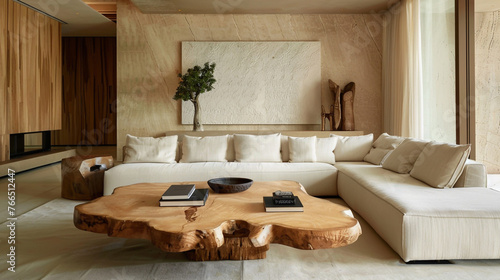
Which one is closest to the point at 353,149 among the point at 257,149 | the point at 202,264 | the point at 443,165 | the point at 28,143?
the point at 257,149

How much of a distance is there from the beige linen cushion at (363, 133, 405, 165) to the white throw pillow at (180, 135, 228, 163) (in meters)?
1.65

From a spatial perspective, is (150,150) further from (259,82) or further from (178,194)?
(259,82)

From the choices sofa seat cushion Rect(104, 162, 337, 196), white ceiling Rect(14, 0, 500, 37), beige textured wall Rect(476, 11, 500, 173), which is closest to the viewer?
sofa seat cushion Rect(104, 162, 337, 196)

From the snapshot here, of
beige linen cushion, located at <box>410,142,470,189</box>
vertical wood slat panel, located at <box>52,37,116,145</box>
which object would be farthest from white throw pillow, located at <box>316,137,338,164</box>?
vertical wood slat panel, located at <box>52,37,116,145</box>

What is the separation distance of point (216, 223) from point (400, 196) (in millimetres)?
1289

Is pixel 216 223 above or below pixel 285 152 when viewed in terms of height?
below

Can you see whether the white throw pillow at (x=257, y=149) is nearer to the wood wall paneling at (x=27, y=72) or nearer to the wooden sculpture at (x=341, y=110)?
the wooden sculpture at (x=341, y=110)

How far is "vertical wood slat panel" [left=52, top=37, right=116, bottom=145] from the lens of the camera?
877cm

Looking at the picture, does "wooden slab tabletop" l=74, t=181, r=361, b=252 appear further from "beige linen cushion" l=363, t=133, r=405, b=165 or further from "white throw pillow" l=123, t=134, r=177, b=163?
"beige linen cushion" l=363, t=133, r=405, b=165

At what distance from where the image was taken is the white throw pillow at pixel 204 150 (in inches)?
155

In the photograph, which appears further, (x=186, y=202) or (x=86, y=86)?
(x=86, y=86)

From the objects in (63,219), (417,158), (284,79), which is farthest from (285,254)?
(284,79)

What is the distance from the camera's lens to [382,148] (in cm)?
384

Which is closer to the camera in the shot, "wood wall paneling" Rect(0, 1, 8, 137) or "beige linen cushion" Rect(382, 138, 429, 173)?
"beige linen cushion" Rect(382, 138, 429, 173)
